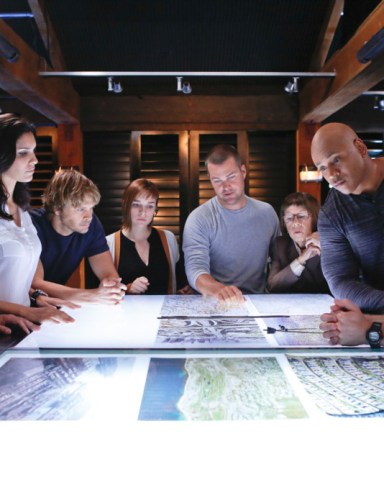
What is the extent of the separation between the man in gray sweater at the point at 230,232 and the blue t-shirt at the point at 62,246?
0.54m

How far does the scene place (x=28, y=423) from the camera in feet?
3.04

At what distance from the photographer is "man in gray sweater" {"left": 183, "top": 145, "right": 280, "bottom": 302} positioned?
289cm

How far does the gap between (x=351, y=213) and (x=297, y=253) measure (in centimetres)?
90

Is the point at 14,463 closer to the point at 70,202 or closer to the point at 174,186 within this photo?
the point at 70,202

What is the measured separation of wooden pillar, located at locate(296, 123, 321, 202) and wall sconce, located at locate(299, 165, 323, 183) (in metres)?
0.13

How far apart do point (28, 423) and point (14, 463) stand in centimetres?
13

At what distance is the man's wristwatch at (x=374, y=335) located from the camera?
4.49ft

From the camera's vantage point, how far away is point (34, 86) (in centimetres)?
493

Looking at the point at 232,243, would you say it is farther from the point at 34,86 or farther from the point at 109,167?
the point at 109,167

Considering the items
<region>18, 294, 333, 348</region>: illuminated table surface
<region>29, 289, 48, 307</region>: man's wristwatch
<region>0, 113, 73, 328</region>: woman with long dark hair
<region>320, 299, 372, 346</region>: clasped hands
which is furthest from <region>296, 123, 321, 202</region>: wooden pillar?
<region>320, 299, 372, 346</region>: clasped hands

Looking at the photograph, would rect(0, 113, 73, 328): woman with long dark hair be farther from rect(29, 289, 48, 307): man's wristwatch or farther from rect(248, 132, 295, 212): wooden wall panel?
rect(248, 132, 295, 212): wooden wall panel

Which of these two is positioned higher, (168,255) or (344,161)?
(344,161)

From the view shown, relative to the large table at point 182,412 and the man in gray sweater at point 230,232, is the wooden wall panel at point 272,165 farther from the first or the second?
the large table at point 182,412

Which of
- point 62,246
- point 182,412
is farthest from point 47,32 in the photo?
point 182,412
